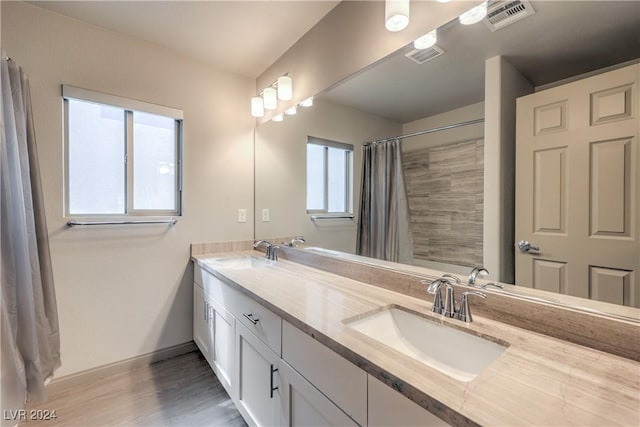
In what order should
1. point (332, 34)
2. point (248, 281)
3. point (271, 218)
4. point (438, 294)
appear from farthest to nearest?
1. point (271, 218)
2. point (332, 34)
3. point (248, 281)
4. point (438, 294)

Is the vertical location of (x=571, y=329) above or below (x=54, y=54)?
below

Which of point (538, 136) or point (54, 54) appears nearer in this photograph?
point (538, 136)

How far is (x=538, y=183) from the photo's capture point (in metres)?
0.89

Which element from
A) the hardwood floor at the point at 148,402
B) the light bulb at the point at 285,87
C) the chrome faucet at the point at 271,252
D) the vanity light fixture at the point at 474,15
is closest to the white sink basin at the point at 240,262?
the chrome faucet at the point at 271,252

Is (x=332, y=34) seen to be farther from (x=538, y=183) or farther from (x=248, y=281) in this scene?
(x=248, y=281)

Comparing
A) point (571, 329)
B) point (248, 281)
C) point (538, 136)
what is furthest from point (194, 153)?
point (571, 329)

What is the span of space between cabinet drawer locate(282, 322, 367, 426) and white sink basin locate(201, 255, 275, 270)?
1.00 meters

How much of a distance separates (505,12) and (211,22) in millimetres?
1673

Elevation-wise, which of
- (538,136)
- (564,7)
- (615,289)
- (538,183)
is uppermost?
(564,7)

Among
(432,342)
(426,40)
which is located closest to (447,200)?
(432,342)

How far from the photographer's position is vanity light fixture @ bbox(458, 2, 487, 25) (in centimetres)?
100

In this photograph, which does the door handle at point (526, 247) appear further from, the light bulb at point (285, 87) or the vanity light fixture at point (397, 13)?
the light bulb at point (285, 87)

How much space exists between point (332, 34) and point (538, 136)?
1.31m

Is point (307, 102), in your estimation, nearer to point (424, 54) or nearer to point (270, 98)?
point (270, 98)
